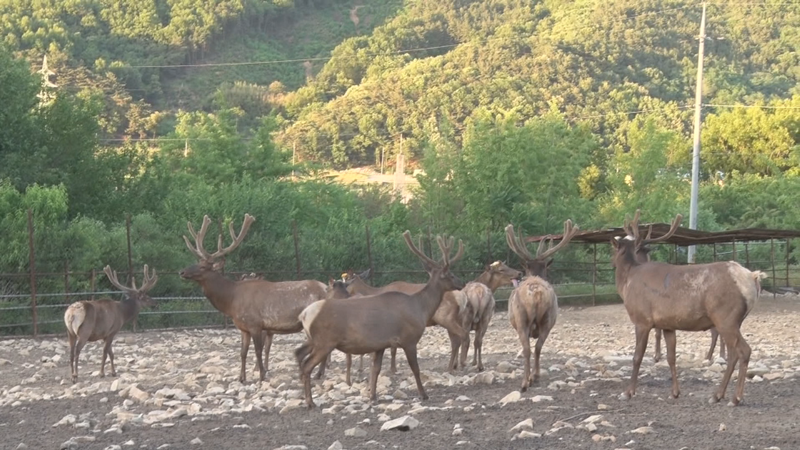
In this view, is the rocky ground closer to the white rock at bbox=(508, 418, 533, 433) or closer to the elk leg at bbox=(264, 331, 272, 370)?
Answer: the white rock at bbox=(508, 418, 533, 433)

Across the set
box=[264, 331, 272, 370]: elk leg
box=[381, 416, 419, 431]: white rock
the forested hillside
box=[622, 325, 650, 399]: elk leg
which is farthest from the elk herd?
the forested hillside

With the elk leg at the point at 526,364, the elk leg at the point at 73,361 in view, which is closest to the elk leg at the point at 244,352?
the elk leg at the point at 73,361

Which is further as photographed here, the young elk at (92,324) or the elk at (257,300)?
the young elk at (92,324)

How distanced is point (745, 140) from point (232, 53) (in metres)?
60.1

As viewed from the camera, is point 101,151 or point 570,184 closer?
point 101,151

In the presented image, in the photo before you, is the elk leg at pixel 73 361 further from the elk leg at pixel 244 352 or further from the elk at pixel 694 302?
the elk at pixel 694 302

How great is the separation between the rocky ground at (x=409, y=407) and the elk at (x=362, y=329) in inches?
17.6

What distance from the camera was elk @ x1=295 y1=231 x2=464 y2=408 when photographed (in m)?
11.7

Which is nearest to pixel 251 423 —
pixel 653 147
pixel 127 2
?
pixel 653 147

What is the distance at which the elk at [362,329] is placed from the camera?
1166 centimetres

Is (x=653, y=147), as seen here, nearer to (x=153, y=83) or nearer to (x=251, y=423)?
(x=251, y=423)

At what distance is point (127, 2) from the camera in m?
104

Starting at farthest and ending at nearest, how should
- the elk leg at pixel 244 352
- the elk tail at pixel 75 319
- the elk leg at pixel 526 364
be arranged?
the elk tail at pixel 75 319
the elk leg at pixel 244 352
the elk leg at pixel 526 364

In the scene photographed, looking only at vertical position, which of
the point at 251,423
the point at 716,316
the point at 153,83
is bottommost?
the point at 251,423
